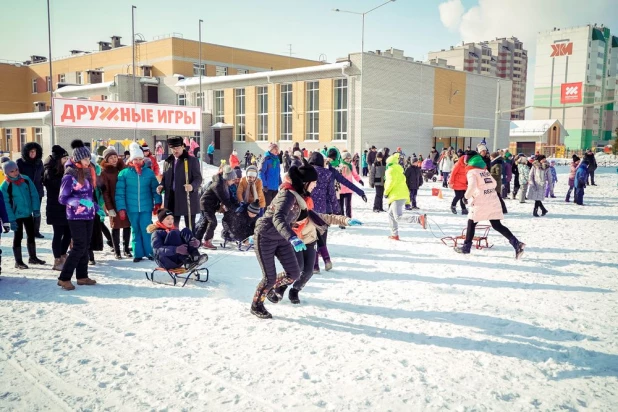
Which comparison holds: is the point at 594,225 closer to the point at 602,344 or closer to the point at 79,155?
the point at 602,344

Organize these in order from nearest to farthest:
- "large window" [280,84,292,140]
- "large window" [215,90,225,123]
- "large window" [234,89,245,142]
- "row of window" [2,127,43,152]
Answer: "row of window" [2,127,43,152]
"large window" [280,84,292,140]
"large window" [234,89,245,142]
"large window" [215,90,225,123]

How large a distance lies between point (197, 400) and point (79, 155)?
3983mm

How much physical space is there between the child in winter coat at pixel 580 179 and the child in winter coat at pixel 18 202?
14927 mm

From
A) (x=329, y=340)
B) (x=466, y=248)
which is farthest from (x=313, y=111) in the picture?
(x=329, y=340)

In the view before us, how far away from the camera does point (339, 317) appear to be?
5.04 meters

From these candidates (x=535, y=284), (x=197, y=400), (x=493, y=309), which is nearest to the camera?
(x=197, y=400)

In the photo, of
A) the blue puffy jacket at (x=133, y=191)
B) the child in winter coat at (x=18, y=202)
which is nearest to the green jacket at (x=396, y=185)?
the blue puffy jacket at (x=133, y=191)

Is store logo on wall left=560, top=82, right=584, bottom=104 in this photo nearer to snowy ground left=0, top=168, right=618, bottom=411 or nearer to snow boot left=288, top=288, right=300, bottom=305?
snowy ground left=0, top=168, right=618, bottom=411

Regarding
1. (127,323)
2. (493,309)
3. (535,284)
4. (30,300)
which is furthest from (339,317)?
(30,300)

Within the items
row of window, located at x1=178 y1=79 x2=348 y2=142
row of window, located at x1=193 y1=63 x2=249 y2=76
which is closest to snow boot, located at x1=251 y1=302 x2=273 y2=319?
row of window, located at x1=178 y1=79 x2=348 y2=142

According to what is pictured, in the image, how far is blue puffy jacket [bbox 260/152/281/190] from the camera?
980cm

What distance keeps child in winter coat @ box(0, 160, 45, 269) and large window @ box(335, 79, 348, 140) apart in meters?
27.6

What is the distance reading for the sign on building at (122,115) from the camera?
14.6 metres

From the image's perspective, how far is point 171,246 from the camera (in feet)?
20.7
